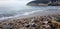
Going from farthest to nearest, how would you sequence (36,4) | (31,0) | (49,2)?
(31,0)
(36,4)
(49,2)

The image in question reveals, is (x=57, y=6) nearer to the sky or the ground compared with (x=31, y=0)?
nearer to the ground

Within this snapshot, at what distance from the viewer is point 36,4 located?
2.93m

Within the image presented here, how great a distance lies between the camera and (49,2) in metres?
2.71

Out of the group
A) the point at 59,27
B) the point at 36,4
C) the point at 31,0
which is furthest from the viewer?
the point at 31,0

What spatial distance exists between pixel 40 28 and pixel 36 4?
188 centimetres

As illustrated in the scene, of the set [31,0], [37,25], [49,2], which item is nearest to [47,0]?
[49,2]

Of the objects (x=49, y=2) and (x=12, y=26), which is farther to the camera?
(x=49, y=2)

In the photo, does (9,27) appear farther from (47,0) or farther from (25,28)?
(47,0)

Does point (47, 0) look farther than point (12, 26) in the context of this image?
Yes

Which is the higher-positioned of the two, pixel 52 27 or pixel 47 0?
pixel 47 0

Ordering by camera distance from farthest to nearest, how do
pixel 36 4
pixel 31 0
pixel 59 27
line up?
pixel 31 0 → pixel 36 4 → pixel 59 27

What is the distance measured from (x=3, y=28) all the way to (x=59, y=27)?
0.48 m

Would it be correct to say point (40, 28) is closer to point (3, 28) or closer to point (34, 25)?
point (34, 25)

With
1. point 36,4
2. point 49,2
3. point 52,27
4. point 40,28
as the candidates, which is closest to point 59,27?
point 52,27
